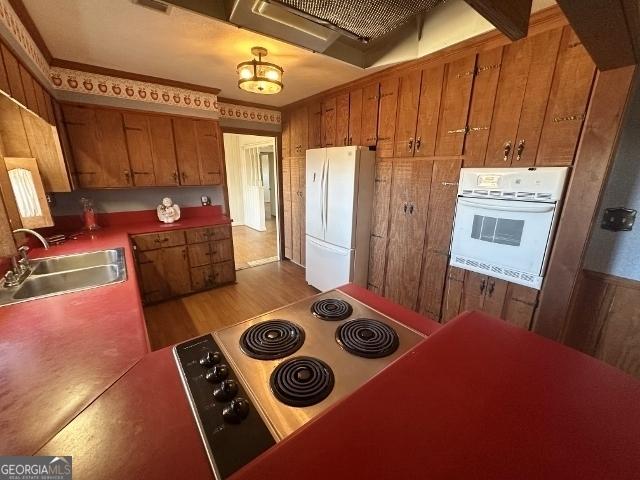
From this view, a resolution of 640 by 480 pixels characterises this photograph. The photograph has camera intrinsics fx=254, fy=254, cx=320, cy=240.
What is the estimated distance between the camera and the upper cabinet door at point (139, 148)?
2.69 m

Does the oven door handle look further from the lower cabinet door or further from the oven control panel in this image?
the lower cabinet door

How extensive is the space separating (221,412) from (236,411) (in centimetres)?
4

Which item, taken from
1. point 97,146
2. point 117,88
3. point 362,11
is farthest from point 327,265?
point 117,88

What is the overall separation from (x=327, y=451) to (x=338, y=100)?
125 inches

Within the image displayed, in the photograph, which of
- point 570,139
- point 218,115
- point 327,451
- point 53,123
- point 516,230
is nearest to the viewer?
point 327,451

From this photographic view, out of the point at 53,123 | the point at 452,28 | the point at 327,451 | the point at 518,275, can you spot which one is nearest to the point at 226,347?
the point at 327,451

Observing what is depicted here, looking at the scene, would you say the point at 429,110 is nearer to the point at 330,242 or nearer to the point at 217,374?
the point at 330,242

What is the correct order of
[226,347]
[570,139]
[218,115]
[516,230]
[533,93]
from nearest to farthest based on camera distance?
[226,347], [570,139], [533,93], [516,230], [218,115]

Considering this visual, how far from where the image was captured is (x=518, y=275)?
178cm

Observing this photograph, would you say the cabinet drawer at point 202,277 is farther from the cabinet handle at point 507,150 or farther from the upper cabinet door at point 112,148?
the cabinet handle at point 507,150

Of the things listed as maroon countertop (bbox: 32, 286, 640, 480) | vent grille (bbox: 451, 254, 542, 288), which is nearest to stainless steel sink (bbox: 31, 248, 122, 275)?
maroon countertop (bbox: 32, 286, 640, 480)

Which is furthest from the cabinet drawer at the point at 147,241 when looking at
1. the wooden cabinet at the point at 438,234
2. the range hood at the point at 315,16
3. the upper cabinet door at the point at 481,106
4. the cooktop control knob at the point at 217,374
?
the upper cabinet door at the point at 481,106

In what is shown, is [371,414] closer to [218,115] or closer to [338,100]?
[338,100]

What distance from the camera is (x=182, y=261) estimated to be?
2.97 meters
